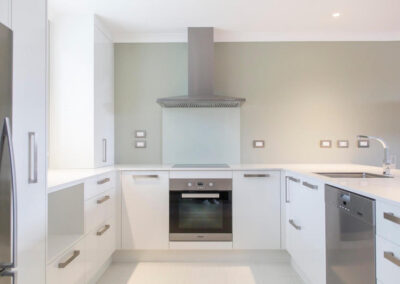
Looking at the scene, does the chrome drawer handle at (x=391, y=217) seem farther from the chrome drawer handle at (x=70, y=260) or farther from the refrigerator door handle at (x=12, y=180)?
→ the chrome drawer handle at (x=70, y=260)

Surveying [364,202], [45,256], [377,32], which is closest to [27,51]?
[45,256]

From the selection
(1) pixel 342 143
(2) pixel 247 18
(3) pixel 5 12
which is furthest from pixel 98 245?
(1) pixel 342 143

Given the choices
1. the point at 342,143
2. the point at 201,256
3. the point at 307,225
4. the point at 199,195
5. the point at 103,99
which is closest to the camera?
the point at 307,225

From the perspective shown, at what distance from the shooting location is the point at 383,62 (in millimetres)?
A: 2895

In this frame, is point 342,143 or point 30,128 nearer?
point 30,128

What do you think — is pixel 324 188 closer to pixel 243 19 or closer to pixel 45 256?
pixel 45 256

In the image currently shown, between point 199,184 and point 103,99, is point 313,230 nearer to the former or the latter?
point 199,184

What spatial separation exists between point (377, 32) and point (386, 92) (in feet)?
2.20

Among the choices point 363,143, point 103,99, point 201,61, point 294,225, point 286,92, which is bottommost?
point 294,225

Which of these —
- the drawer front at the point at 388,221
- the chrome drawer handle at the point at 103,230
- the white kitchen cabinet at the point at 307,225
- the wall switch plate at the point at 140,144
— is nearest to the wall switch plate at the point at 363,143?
the white kitchen cabinet at the point at 307,225

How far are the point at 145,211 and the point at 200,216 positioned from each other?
51cm

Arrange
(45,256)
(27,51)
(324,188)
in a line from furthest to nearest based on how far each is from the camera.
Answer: (324,188) < (45,256) < (27,51)

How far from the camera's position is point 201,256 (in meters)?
2.47

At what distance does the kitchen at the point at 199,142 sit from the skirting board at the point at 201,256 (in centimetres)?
1
